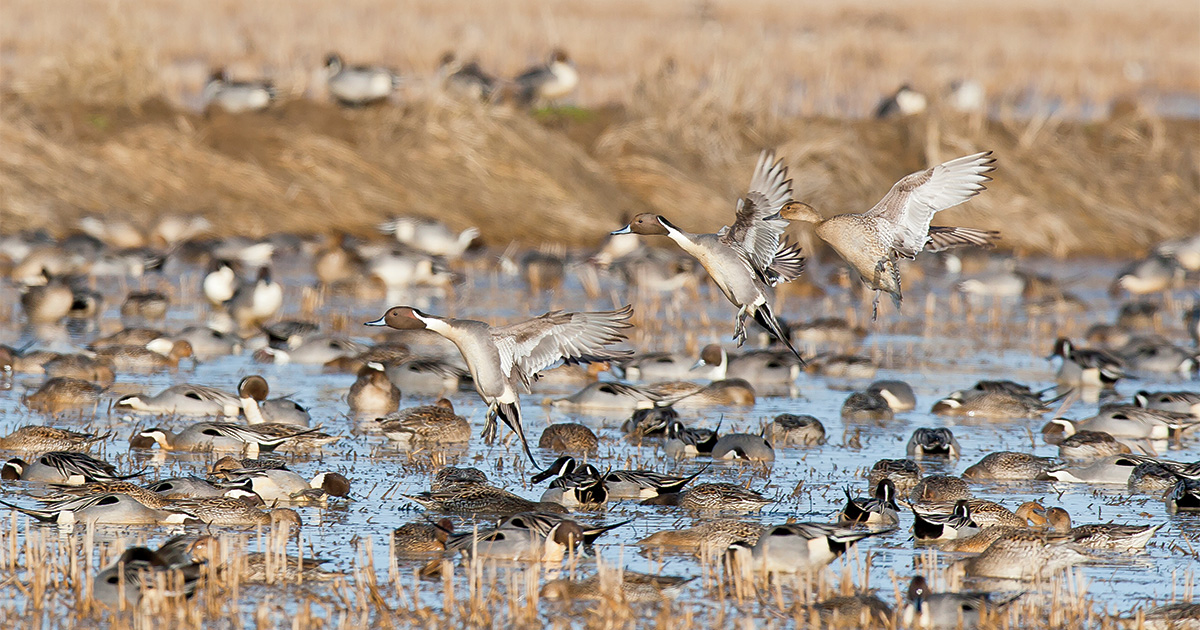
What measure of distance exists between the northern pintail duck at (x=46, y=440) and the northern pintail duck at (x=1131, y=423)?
5573 mm

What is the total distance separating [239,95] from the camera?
20.7 meters

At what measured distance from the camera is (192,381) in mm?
11766

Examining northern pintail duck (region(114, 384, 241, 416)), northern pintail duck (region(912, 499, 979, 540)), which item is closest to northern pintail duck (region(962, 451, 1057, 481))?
northern pintail duck (region(912, 499, 979, 540))

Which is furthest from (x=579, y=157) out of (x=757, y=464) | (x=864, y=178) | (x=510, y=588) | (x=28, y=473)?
(x=510, y=588)

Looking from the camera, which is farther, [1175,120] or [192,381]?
[1175,120]

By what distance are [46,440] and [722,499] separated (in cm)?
351

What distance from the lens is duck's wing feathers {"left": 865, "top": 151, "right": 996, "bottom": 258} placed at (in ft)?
27.1

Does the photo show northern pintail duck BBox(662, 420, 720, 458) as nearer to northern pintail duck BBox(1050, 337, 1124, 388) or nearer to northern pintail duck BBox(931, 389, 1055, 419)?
northern pintail duck BBox(931, 389, 1055, 419)

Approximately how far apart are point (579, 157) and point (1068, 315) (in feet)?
21.6

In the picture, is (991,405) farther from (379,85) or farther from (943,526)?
(379,85)

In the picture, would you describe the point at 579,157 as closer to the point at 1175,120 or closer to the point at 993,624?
the point at 1175,120

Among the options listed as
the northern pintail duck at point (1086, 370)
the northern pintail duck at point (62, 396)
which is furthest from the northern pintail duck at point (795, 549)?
the northern pintail duck at point (1086, 370)

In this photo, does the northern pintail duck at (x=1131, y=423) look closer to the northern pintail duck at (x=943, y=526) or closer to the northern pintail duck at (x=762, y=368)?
the northern pintail duck at (x=762, y=368)

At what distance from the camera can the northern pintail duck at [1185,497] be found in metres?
7.87
